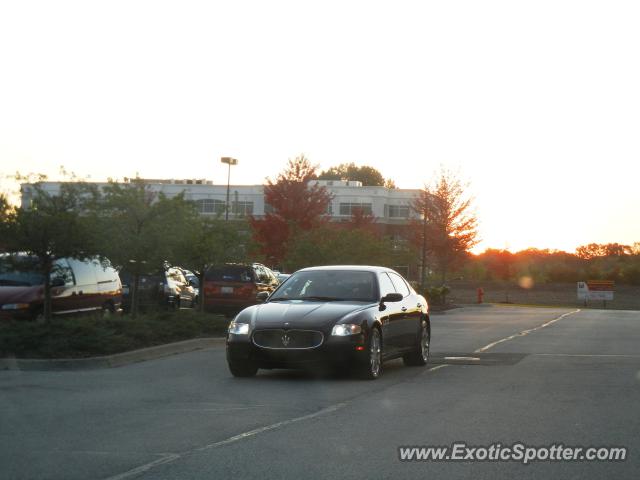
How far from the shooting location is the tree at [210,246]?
23.1m

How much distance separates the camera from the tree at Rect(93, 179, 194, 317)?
64.4ft

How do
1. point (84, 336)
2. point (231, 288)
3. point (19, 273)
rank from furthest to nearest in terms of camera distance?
1. point (231, 288)
2. point (19, 273)
3. point (84, 336)

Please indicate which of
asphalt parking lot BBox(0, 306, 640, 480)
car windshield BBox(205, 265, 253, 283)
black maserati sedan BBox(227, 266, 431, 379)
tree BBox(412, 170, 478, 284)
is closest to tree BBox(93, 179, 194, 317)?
asphalt parking lot BBox(0, 306, 640, 480)

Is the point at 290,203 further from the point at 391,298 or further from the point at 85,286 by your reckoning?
the point at 391,298

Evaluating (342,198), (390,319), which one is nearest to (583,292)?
(342,198)

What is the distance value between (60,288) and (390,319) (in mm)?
8494

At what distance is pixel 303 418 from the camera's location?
9930 mm

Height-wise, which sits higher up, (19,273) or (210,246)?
(210,246)

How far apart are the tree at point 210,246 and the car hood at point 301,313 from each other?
28.3ft

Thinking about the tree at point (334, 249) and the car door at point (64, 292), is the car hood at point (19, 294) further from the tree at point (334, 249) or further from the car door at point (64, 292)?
the tree at point (334, 249)

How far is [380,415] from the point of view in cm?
1016

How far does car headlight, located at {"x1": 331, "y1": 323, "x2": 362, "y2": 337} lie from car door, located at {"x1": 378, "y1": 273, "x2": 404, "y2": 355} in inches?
34.8

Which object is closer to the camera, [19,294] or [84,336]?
[84,336]

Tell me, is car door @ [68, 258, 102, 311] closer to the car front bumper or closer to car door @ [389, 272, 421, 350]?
car door @ [389, 272, 421, 350]
